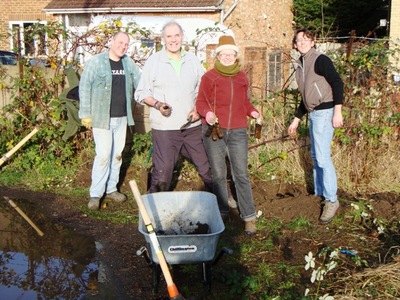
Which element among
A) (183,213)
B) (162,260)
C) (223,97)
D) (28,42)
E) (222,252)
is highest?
(28,42)

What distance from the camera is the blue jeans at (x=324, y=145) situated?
18.7ft

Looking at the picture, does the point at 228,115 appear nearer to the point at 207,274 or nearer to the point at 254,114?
the point at 254,114

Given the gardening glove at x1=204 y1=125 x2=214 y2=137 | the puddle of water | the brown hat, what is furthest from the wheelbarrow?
the brown hat

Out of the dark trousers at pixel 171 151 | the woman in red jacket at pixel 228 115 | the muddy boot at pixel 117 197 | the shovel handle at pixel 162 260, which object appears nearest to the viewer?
the shovel handle at pixel 162 260

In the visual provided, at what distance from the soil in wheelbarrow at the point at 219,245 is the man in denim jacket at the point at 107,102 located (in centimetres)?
51

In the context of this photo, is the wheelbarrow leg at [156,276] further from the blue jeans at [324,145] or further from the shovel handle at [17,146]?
the shovel handle at [17,146]

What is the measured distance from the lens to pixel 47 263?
520cm

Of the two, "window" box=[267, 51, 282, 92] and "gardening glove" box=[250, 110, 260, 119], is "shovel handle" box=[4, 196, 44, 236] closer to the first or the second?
"gardening glove" box=[250, 110, 260, 119]

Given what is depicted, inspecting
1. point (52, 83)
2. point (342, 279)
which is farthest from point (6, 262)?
point (52, 83)

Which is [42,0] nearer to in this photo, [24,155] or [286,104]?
[24,155]

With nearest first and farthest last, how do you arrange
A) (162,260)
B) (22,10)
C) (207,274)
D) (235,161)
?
(162,260), (207,274), (235,161), (22,10)

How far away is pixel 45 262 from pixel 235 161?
6.82 feet

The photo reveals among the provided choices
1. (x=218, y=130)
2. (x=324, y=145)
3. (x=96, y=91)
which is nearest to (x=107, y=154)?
(x=96, y=91)

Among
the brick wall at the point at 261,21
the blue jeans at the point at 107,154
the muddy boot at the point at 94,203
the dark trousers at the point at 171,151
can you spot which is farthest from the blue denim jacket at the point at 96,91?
the brick wall at the point at 261,21
